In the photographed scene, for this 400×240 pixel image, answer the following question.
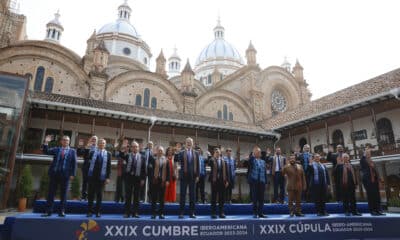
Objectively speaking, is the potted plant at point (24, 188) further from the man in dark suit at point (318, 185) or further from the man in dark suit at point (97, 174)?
the man in dark suit at point (318, 185)

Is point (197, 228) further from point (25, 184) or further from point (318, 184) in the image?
point (25, 184)

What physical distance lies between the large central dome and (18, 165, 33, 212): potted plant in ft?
115

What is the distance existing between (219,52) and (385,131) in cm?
3573

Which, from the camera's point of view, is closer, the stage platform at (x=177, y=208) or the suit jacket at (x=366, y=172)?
the stage platform at (x=177, y=208)

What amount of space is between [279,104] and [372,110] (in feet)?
63.2

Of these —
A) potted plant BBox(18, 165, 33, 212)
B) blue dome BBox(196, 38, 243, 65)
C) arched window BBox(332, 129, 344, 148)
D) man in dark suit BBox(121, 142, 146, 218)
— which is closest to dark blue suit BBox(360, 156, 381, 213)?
man in dark suit BBox(121, 142, 146, 218)

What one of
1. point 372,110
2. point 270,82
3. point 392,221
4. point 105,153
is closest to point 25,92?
point 105,153

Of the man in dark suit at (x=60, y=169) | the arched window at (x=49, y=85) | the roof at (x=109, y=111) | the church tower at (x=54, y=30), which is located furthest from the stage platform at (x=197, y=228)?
the church tower at (x=54, y=30)

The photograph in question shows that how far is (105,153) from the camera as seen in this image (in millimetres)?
6898

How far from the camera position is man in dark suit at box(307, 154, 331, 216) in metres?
7.92

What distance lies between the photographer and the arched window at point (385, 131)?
54.0 ft

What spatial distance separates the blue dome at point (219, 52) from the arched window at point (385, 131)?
3366 cm

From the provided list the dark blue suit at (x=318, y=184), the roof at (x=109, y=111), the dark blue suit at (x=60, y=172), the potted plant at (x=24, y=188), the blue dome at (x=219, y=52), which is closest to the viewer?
the dark blue suit at (x=60, y=172)

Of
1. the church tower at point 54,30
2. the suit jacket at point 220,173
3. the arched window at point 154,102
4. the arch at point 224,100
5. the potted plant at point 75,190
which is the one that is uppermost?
the church tower at point 54,30
